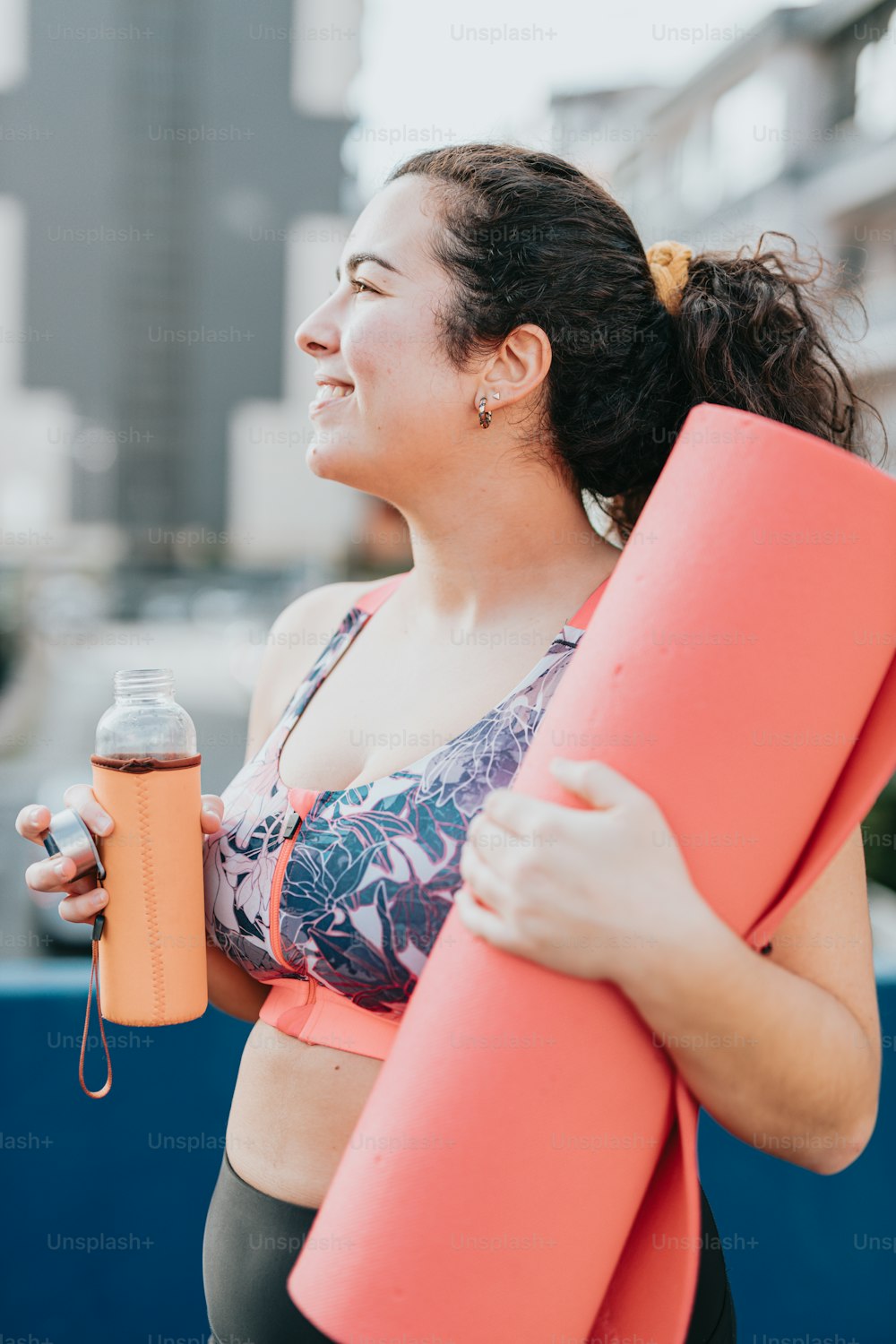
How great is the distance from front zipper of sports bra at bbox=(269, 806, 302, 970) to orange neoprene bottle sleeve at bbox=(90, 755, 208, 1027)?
106 millimetres

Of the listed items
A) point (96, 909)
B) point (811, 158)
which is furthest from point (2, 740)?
point (811, 158)

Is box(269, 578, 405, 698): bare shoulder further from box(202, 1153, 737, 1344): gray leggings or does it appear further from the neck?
box(202, 1153, 737, 1344): gray leggings

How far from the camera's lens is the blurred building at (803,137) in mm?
22906

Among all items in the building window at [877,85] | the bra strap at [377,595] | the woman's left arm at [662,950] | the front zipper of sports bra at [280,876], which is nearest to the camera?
the woman's left arm at [662,950]

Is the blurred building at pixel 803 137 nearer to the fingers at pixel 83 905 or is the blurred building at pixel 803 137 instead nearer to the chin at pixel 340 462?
the chin at pixel 340 462

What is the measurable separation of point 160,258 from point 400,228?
7097cm

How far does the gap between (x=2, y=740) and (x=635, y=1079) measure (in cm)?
1177

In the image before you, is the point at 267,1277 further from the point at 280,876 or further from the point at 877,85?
the point at 877,85

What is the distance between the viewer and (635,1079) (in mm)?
1114

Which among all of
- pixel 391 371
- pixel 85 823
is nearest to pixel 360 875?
pixel 85 823

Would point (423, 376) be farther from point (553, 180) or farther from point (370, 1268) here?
point (370, 1268)

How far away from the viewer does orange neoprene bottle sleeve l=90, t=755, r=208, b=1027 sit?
1.44 m

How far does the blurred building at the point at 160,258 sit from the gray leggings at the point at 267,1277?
51508 millimetres

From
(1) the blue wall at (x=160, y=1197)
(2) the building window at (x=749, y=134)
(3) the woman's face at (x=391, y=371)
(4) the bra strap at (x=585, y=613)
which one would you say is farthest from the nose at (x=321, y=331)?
(2) the building window at (x=749, y=134)
